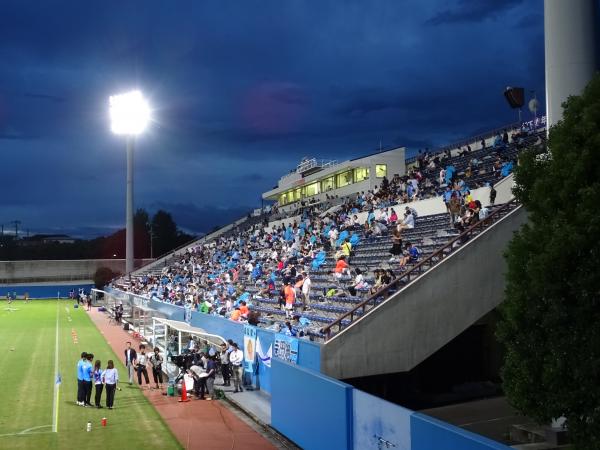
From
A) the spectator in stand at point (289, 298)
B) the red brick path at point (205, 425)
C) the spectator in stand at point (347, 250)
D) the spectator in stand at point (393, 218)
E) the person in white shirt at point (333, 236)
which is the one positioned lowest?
the red brick path at point (205, 425)

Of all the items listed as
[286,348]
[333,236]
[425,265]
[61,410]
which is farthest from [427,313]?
[333,236]

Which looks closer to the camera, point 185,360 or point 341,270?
point 185,360

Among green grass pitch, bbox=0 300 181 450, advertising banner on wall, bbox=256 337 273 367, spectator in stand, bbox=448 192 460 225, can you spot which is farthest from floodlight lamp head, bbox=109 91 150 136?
advertising banner on wall, bbox=256 337 273 367

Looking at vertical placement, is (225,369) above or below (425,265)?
below

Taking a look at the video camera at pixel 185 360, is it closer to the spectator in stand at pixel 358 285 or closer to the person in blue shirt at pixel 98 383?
the person in blue shirt at pixel 98 383

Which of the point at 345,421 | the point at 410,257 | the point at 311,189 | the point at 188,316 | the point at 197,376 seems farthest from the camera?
the point at 311,189

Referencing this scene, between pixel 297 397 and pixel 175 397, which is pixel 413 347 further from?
pixel 175 397

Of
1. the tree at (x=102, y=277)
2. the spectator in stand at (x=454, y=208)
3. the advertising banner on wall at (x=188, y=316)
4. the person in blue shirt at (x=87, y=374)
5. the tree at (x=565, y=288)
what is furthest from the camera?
the tree at (x=102, y=277)

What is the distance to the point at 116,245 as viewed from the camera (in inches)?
5049

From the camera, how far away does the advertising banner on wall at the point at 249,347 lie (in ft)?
63.2

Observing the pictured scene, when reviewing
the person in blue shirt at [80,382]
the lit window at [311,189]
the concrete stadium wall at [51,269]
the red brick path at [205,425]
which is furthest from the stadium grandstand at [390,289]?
the concrete stadium wall at [51,269]

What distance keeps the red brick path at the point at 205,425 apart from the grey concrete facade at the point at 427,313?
2642 mm

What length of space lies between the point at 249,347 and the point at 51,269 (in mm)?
68703

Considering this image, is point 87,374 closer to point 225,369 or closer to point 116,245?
point 225,369
